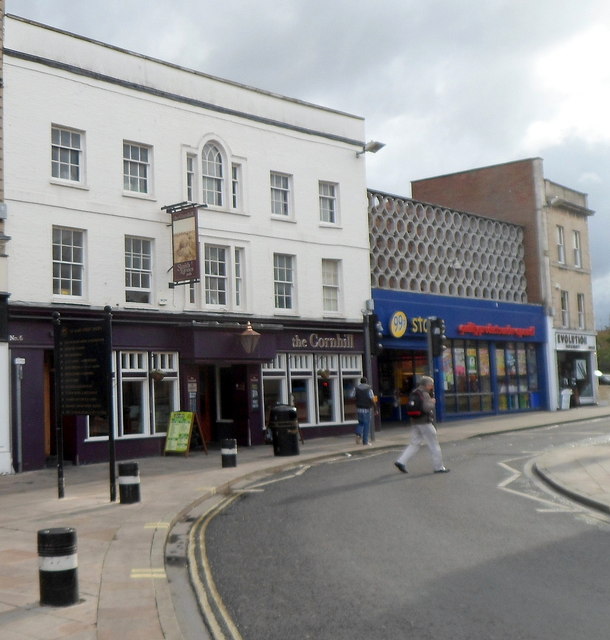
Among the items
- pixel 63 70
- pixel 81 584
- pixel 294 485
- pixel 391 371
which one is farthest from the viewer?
pixel 391 371

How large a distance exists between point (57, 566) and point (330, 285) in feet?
68.6

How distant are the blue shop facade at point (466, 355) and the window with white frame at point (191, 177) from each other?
7973mm

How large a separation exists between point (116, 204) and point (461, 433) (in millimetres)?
12117

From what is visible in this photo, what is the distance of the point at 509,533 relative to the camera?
979cm

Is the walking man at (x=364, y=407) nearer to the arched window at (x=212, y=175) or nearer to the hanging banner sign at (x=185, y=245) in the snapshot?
the hanging banner sign at (x=185, y=245)

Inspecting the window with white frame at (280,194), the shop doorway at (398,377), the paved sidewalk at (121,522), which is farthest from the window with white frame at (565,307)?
the window with white frame at (280,194)

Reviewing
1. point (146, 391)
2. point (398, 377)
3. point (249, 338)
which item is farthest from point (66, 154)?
point (398, 377)

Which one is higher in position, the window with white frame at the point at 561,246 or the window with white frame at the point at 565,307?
the window with white frame at the point at 561,246

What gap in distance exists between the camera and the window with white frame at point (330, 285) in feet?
89.5

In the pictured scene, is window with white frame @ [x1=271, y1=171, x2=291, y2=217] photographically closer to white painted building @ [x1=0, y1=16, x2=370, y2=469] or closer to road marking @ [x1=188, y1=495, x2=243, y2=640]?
A: white painted building @ [x1=0, y1=16, x2=370, y2=469]

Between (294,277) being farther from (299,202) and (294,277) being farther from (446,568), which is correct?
(446,568)

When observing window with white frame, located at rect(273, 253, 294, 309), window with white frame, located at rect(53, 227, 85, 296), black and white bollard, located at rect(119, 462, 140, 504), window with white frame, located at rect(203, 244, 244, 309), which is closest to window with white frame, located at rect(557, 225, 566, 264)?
window with white frame, located at rect(273, 253, 294, 309)

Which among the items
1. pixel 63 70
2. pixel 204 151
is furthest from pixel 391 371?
pixel 63 70

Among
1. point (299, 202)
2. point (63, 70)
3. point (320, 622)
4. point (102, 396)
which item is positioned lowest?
point (320, 622)
